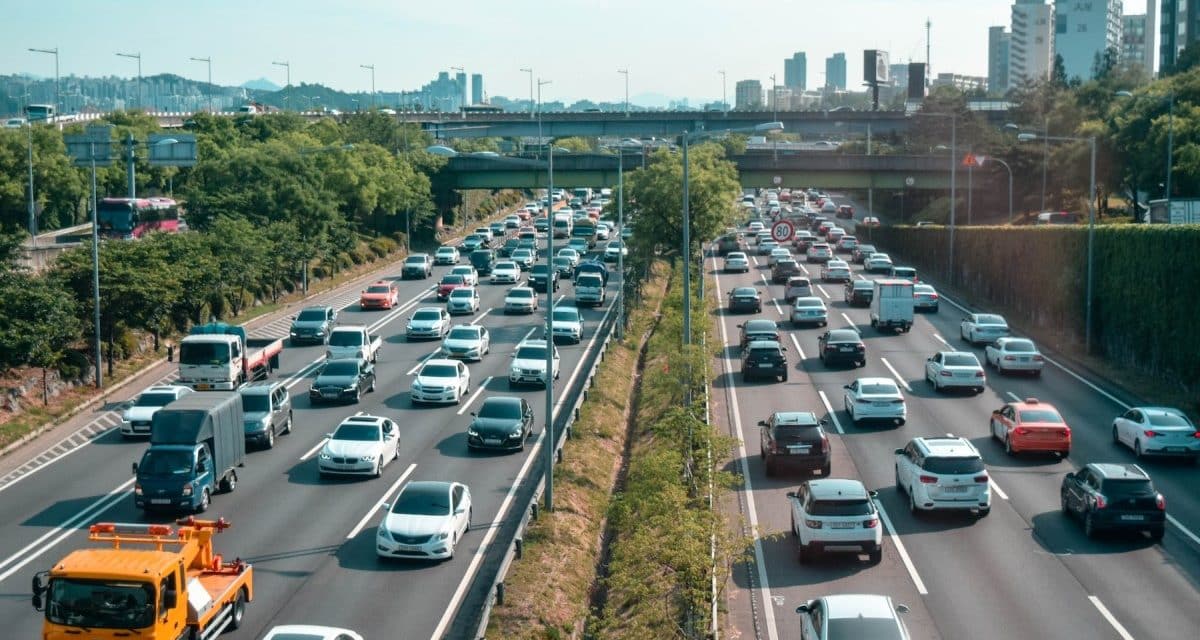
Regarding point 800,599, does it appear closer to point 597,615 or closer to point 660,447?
point 597,615

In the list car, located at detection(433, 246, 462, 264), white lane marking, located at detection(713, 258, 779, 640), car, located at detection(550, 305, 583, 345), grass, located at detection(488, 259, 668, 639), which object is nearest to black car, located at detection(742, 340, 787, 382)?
white lane marking, located at detection(713, 258, 779, 640)

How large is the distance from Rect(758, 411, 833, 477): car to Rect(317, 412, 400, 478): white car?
9900 millimetres

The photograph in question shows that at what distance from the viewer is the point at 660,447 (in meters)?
35.1

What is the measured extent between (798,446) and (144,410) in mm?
19247

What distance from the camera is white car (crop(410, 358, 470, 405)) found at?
145 ft

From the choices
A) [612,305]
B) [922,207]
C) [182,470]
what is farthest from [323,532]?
[922,207]

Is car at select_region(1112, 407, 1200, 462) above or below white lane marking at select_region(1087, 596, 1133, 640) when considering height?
above

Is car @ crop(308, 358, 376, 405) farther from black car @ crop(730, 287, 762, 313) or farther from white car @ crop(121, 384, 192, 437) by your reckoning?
black car @ crop(730, 287, 762, 313)

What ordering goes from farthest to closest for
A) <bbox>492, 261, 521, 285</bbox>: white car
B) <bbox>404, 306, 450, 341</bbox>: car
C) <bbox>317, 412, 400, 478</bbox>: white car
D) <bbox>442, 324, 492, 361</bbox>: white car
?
1. <bbox>492, 261, 521, 285</bbox>: white car
2. <bbox>404, 306, 450, 341</bbox>: car
3. <bbox>442, 324, 492, 361</bbox>: white car
4. <bbox>317, 412, 400, 478</bbox>: white car

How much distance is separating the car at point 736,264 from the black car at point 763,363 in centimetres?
3671

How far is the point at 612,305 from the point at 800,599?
4563cm

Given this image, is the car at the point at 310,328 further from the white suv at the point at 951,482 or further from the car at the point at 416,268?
the white suv at the point at 951,482

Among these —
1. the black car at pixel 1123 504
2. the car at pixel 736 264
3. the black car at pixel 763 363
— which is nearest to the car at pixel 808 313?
the black car at pixel 763 363

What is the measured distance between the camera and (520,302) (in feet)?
218
